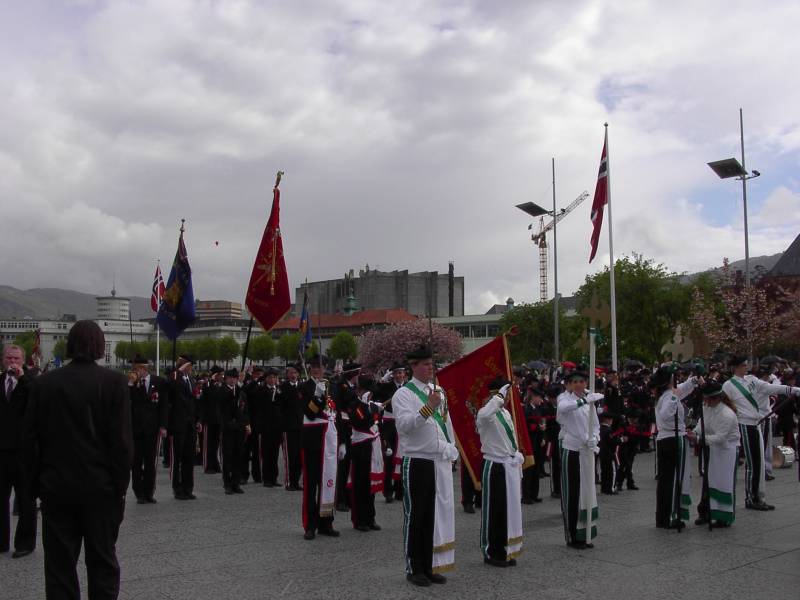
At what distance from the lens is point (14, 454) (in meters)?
7.75

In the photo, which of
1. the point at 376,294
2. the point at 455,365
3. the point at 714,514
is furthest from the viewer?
the point at 376,294

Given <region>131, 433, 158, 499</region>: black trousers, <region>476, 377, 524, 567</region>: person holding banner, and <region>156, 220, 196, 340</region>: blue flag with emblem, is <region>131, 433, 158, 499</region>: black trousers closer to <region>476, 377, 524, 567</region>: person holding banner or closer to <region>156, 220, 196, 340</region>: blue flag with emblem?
<region>156, 220, 196, 340</region>: blue flag with emblem

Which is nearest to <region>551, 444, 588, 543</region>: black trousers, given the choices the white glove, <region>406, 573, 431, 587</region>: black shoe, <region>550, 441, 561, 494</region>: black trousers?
the white glove


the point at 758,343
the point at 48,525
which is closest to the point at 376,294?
the point at 758,343

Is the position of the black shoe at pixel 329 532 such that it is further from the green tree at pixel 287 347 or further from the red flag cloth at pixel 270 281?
the green tree at pixel 287 347

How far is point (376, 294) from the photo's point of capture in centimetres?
12700

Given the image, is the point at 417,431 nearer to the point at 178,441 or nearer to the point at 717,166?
the point at 178,441

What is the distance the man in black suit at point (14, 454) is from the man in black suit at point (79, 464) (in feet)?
10.5

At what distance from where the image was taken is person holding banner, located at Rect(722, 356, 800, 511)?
1045cm

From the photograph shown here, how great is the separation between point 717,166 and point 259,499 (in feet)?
80.4

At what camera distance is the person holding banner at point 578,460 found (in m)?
8.15

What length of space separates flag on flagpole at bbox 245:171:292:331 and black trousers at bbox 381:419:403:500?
239cm

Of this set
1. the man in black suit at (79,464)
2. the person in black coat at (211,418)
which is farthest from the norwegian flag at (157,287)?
the man in black suit at (79,464)

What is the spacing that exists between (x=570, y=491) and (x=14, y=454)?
223 inches
